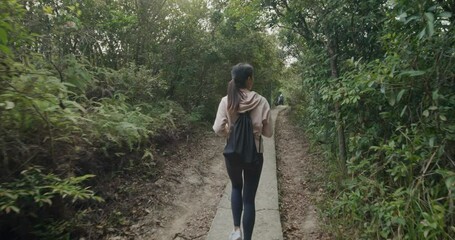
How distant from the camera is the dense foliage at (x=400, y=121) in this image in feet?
8.99

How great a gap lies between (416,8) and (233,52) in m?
9.07

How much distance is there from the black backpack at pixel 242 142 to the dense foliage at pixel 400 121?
3.98 feet

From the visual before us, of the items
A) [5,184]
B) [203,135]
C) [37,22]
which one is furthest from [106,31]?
[5,184]

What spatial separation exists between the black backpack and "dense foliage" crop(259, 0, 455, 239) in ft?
3.98

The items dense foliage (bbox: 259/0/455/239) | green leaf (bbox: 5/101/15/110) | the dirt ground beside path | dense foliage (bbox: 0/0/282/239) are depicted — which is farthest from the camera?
the dirt ground beside path

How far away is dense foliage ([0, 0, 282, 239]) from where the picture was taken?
292 cm

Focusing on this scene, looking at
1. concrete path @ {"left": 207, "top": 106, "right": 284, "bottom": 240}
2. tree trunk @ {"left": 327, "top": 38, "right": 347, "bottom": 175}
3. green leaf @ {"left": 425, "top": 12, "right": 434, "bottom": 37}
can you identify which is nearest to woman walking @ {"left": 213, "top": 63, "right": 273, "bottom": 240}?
concrete path @ {"left": 207, "top": 106, "right": 284, "bottom": 240}

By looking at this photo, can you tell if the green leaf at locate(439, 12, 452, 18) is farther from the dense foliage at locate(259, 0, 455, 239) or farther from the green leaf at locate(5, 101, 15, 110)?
the green leaf at locate(5, 101, 15, 110)

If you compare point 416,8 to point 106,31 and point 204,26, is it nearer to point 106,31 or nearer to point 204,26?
point 106,31

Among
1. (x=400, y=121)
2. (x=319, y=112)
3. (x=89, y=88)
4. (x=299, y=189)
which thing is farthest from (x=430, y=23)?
(x=89, y=88)

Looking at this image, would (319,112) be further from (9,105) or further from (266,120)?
(9,105)

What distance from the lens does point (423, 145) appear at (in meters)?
2.97

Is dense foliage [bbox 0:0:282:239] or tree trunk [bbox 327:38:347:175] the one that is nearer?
dense foliage [bbox 0:0:282:239]

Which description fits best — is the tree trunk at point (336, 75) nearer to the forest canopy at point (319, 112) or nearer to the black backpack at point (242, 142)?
the forest canopy at point (319, 112)
